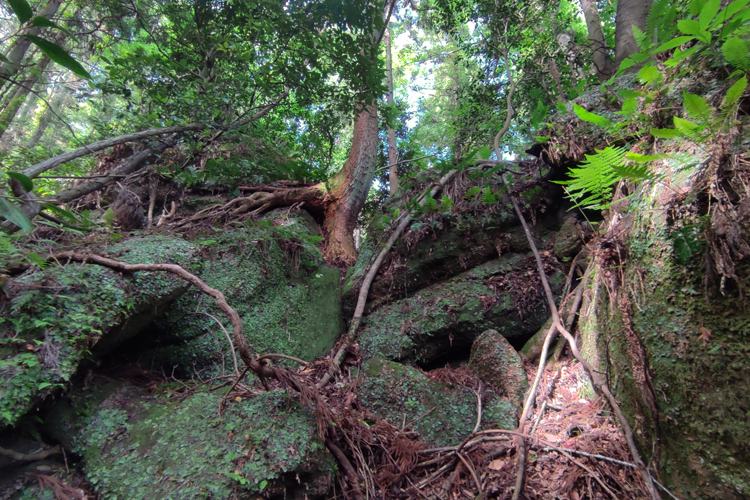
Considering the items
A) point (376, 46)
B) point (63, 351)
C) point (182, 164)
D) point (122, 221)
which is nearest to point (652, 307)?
point (63, 351)

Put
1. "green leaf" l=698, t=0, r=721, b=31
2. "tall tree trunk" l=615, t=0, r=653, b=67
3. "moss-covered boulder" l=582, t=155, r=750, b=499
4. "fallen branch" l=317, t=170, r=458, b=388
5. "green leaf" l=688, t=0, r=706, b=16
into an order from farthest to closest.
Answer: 1. "tall tree trunk" l=615, t=0, r=653, b=67
2. "fallen branch" l=317, t=170, r=458, b=388
3. "green leaf" l=688, t=0, r=706, b=16
4. "green leaf" l=698, t=0, r=721, b=31
5. "moss-covered boulder" l=582, t=155, r=750, b=499

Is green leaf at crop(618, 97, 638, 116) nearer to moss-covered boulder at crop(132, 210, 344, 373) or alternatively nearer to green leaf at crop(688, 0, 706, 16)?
green leaf at crop(688, 0, 706, 16)

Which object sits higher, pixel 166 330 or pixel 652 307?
pixel 652 307

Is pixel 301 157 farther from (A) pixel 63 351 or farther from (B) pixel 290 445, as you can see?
(B) pixel 290 445

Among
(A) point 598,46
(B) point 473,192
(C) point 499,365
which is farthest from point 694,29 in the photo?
(A) point 598,46

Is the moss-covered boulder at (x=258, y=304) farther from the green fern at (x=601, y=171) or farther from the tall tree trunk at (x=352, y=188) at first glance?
the green fern at (x=601, y=171)

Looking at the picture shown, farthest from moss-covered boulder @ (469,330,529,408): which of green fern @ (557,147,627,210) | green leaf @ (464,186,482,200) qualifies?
green leaf @ (464,186,482,200)

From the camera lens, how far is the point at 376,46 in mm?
4676

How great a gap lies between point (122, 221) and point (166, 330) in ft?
8.22

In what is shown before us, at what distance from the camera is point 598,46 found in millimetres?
6105

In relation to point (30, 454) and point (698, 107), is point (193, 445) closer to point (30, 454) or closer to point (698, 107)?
point (30, 454)

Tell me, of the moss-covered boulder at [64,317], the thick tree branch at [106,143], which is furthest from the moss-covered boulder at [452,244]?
the thick tree branch at [106,143]

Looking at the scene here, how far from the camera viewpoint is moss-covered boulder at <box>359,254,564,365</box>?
156 inches

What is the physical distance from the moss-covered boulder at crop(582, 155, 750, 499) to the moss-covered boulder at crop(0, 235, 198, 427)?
3938mm
